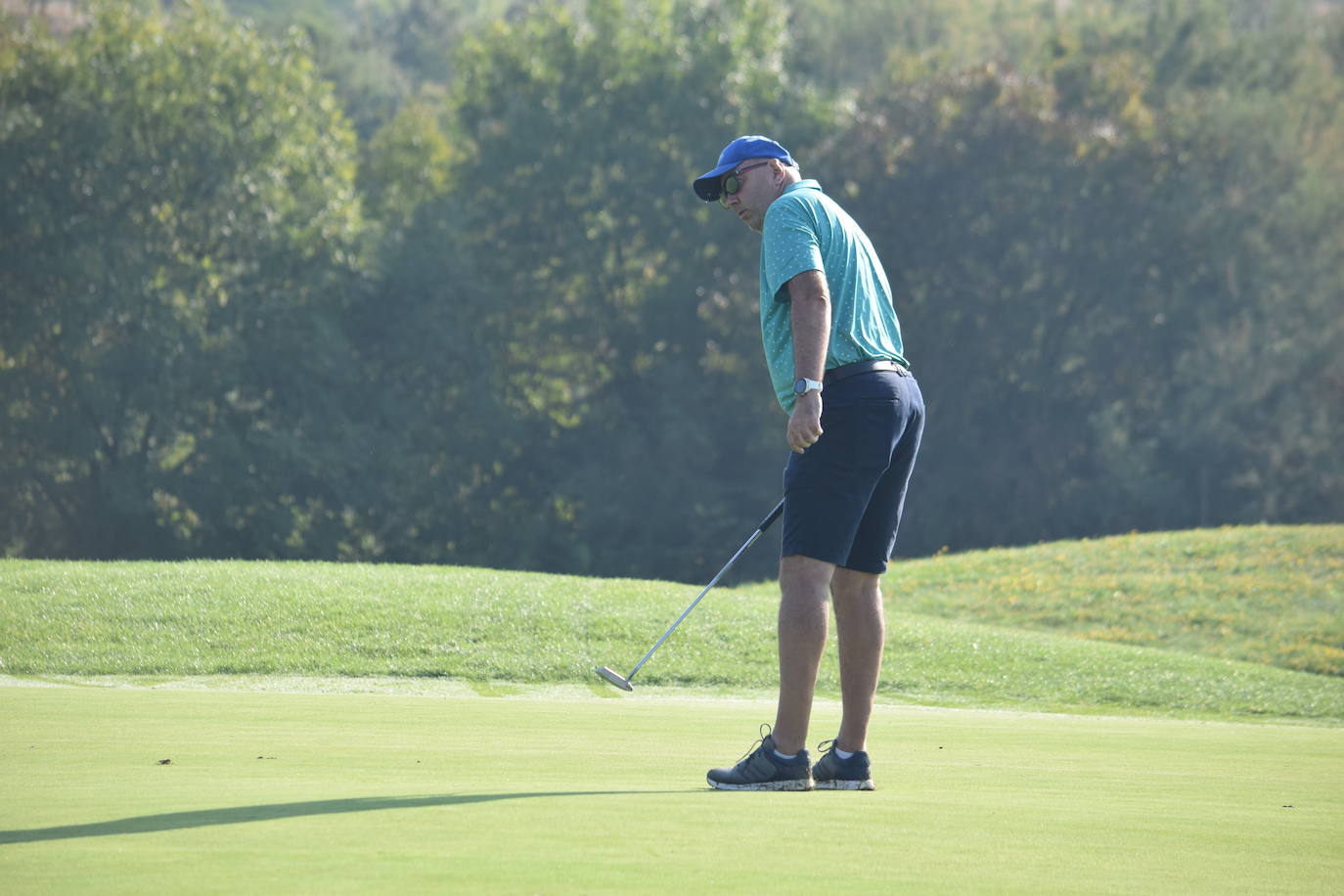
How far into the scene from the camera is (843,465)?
518cm

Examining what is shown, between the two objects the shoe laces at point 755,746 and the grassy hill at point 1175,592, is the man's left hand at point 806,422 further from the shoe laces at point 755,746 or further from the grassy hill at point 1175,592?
the grassy hill at point 1175,592

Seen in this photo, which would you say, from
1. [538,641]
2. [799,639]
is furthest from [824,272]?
[538,641]

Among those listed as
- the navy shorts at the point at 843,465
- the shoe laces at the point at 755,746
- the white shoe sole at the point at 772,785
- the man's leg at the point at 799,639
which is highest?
the navy shorts at the point at 843,465

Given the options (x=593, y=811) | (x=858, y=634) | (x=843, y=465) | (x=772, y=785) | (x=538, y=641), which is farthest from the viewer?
(x=538, y=641)

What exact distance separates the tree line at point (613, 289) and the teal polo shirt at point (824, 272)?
2885cm

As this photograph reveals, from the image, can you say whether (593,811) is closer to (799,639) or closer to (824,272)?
(799,639)

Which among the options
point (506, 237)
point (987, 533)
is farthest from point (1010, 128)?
point (506, 237)

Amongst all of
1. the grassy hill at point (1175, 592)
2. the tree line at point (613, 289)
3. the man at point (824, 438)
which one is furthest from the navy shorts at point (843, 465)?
the tree line at point (613, 289)

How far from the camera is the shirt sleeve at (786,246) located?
5219 mm

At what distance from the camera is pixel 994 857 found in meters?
3.61

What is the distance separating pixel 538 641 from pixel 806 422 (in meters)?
7.80

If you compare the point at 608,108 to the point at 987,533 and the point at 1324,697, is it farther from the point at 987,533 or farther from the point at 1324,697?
the point at 1324,697

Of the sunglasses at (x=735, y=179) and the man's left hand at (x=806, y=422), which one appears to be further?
the sunglasses at (x=735, y=179)

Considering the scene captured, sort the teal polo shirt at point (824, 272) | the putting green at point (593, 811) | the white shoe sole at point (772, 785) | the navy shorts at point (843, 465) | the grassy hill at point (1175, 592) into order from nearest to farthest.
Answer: the putting green at point (593, 811) < the white shoe sole at point (772, 785) < the navy shorts at point (843, 465) < the teal polo shirt at point (824, 272) < the grassy hill at point (1175, 592)
